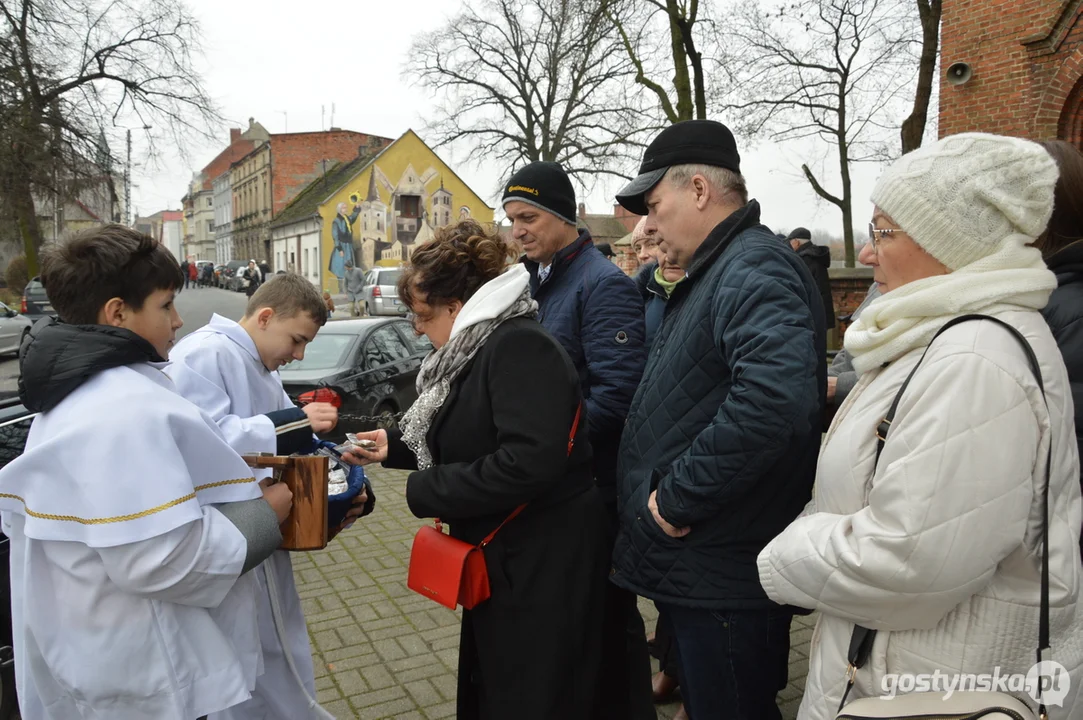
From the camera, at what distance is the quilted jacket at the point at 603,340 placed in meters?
2.98

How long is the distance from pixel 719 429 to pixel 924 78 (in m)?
13.5

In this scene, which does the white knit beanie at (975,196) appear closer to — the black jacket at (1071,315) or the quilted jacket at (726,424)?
the quilted jacket at (726,424)

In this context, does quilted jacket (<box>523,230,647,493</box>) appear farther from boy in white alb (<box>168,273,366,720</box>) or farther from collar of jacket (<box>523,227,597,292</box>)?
boy in white alb (<box>168,273,366,720</box>)

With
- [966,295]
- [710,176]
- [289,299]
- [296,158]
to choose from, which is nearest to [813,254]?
[710,176]

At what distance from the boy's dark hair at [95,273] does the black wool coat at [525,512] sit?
2.84 ft

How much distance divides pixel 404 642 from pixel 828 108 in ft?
59.1

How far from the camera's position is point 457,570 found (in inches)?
87.5

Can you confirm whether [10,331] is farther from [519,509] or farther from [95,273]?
[519,509]

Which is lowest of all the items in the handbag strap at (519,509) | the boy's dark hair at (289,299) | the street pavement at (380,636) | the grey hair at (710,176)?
the street pavement at (380,636)

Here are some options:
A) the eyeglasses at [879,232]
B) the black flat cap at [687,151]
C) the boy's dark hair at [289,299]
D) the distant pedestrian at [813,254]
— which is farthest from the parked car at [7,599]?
the distant pedestrian at [813,254]

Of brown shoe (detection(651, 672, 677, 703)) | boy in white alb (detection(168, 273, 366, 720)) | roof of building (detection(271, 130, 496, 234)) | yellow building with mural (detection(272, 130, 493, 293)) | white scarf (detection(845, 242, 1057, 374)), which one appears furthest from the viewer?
roof of building (detection(271, 130, 496, 234))

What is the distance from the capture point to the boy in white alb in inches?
98.3

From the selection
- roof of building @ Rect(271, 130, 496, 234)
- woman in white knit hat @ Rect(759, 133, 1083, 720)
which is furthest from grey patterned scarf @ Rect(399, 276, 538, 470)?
roof of building @ Rect(271, 130, 496, 234)

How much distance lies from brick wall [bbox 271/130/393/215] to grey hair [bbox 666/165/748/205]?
1783 inches
